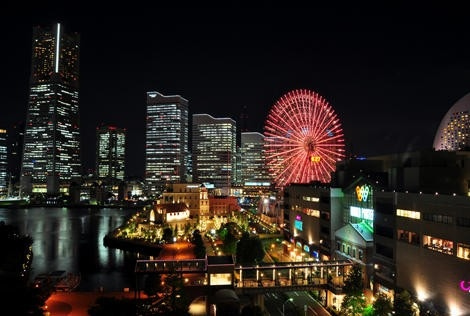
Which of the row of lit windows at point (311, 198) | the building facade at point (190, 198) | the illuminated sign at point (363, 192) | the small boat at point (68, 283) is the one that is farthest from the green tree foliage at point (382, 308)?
the building facade at point (190, 198)

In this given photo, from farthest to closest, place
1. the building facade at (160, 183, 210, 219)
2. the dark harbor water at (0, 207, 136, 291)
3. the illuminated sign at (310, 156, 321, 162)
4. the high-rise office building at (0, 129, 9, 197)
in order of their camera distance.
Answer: the high-rise office building at (0, 129, 9, 197), the building facade at (160, 183, 210, 219), the illuminated sign at (310, 156, 321, 162), the dark harbor water at (0, 207, 136, 291)

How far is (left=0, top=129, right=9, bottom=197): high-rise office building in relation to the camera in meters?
110

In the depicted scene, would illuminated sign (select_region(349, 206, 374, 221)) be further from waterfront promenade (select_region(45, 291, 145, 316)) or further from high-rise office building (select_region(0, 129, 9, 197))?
high-rise office building (select_region(0, 129, 9, 197))

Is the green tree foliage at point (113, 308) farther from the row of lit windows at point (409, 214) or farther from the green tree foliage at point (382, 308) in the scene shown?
the row of lit windows at point (409, 214)

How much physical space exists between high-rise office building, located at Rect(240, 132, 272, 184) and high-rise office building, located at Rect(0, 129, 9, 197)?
219 feet

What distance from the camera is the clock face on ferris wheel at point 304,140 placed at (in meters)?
29.1

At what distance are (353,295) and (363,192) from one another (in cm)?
626

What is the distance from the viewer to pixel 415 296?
15.6 metres

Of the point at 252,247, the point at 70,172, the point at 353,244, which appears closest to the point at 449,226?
the point at 353,244

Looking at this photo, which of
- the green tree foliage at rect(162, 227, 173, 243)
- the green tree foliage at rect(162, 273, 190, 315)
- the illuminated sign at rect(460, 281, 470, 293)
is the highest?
the illuminated sign at rect(460, 281, 470, 293)

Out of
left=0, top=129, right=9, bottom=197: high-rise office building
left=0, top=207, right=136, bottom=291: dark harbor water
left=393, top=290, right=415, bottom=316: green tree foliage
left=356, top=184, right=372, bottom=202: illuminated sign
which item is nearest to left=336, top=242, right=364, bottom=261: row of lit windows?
left=356, top=184, right=372, bottom=202: illuminated sign

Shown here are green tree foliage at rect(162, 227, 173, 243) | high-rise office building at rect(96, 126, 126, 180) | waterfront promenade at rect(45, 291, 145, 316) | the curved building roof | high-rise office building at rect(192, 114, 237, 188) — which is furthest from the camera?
high-rise office building at rect(96, 126, 126, 180)

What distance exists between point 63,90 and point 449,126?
365ft

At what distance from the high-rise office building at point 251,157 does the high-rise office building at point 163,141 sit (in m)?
17.8
